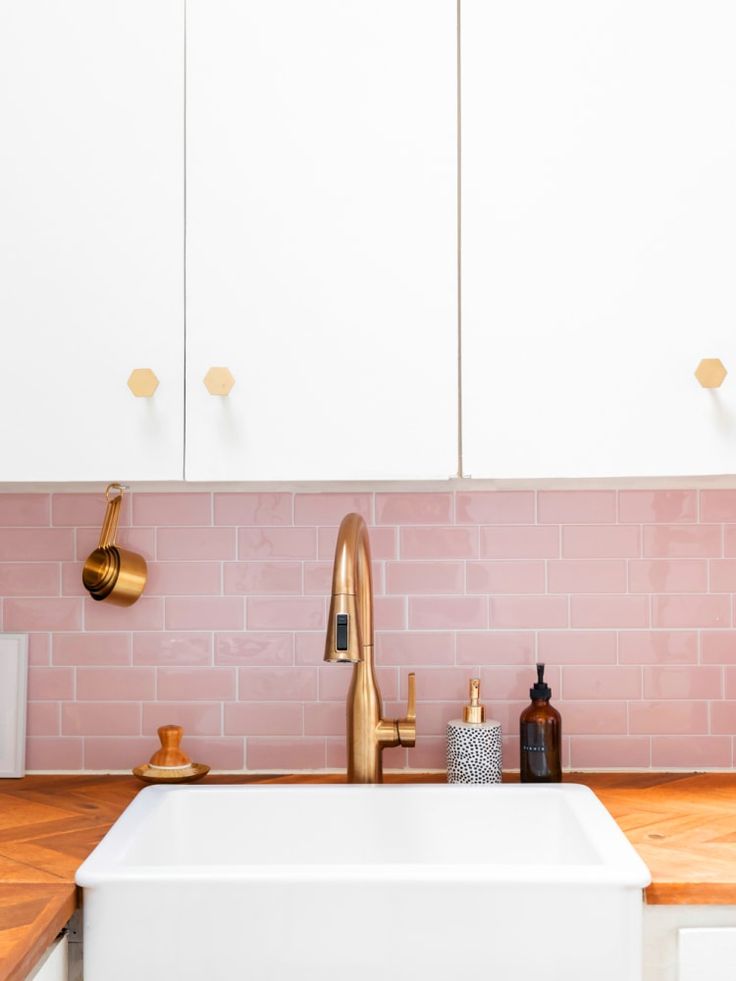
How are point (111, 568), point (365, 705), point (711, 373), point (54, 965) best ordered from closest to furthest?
point (54, 965) < point (711, 373) < point (365, 705) < point (111, 568)

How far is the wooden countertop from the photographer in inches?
43.7

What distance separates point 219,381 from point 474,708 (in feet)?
2.27

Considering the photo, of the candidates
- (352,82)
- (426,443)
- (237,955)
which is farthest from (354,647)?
(352,82)

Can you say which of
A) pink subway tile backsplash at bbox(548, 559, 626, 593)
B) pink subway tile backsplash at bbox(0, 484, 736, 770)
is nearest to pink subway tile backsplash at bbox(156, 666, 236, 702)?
pink subway tile backsplash at bbox(0, 484, 736, 770)

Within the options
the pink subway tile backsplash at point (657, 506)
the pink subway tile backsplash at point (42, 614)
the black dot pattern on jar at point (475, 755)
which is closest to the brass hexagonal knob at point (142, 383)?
the pink subway tile backsplash at point (42, 614)

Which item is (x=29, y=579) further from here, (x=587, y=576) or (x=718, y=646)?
(x=718, y=646)

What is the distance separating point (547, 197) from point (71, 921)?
1.15 m

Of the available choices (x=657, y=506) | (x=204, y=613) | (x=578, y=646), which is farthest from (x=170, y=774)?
(x=657, y=506)

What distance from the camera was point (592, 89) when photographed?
1.42m

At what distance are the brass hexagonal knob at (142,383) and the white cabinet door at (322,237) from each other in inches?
2.1

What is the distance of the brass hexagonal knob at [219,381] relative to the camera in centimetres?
139

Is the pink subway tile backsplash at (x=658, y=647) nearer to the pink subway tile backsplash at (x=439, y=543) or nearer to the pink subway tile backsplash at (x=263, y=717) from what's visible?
the pink subway tile backsplash at (x=439, y=543)

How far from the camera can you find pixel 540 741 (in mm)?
1610

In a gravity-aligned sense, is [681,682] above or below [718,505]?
below
